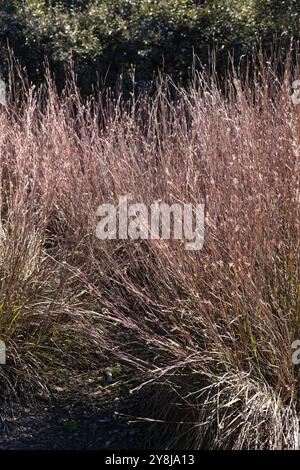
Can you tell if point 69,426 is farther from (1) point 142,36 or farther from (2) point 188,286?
(1) point 142,36

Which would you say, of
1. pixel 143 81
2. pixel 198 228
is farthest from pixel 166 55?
pixel 198 228

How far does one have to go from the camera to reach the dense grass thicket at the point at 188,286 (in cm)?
392

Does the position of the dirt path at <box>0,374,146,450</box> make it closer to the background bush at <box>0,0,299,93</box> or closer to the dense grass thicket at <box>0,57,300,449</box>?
the dense grass thicket at <box>0,57,300,449</box>

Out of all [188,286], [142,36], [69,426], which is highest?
[142,36]

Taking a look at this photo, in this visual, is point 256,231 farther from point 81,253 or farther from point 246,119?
point 81,253

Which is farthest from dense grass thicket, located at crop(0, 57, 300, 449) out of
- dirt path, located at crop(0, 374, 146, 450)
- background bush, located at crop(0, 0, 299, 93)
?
background bush, located at crop(0, 0, 299, 93)

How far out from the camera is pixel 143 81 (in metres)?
7.02

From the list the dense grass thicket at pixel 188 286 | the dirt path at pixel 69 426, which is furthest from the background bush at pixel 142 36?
the dirt path at pixel 69 426

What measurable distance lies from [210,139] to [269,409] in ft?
4.55

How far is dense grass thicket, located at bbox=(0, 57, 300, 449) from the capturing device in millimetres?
3924

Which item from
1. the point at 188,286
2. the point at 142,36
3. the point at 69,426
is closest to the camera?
the point at 188,286

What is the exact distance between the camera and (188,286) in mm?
3990

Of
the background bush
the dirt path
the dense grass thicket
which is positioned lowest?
the dirt path

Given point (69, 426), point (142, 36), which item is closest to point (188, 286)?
point (69, 426)
